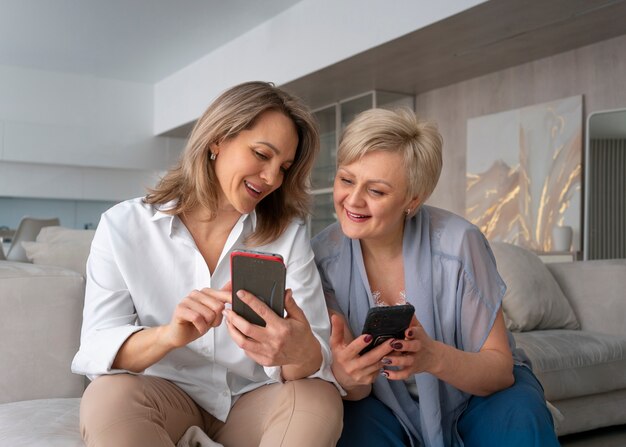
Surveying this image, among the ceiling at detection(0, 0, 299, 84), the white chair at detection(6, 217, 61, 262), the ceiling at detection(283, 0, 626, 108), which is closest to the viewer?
the ceiling at detection(283, 0, 626, 108)

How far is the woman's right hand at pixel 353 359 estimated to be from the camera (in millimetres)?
1343

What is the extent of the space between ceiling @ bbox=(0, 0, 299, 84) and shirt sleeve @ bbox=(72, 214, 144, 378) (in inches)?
205

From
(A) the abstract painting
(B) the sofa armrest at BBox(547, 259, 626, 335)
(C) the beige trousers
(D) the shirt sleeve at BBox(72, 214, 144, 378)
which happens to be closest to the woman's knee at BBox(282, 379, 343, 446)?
(C) the beige trousers

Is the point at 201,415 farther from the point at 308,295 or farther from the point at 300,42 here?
the point at 300,42

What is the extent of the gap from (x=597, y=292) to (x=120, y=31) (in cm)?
573

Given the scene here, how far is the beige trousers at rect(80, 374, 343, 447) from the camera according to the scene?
118cm

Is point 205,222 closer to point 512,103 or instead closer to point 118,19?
point 512,103

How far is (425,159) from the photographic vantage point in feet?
5.36

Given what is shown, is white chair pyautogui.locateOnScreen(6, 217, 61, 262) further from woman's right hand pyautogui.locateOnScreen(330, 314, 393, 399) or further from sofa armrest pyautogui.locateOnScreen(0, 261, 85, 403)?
woman's right hand pyautogui.locateOnScreen(330, 314, 393, 399)

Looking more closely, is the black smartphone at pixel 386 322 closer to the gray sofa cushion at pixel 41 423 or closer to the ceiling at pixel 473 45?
the gray sofa cushion at pixel 41 423

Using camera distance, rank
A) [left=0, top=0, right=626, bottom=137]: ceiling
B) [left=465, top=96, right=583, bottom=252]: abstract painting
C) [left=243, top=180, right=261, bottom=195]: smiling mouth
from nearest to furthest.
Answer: [left=243, top=180, right=261, bottom=195]: smiling mouth, [left=0, top=0, right=626, bottom=137]: ceiling, [left=465, top=96, right=583, bottom=252]: abstract painting

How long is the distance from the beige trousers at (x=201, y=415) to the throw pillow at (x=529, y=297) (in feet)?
6.19

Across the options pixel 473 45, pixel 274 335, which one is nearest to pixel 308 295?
pixel 274 335

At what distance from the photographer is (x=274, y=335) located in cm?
119
